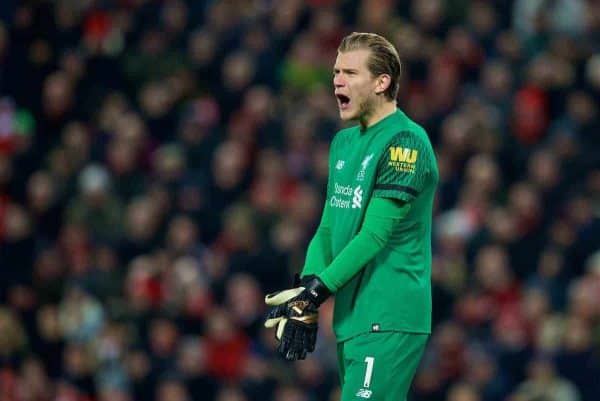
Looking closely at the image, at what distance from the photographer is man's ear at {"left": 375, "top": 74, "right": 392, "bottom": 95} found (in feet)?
20.0

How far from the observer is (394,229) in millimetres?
6117

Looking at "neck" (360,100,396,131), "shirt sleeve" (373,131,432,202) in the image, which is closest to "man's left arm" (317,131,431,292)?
"shirt sleeve" (373,131,432,202)

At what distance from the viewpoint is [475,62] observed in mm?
14414

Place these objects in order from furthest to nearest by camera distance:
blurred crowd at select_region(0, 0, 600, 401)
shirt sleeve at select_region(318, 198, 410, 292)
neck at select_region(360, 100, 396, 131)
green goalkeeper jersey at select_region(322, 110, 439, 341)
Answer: blurred crowd at select_region(0, 0, 600, 401), neck at select_region(360, 100, 396, 131), green goalkeeper jersey at select_region(322, 110, 439, 341), shirt sleeve at select_region(318, 198, 410, 292)

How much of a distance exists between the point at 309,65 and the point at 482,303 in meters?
4.02

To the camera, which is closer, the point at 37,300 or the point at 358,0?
the point at 37,300

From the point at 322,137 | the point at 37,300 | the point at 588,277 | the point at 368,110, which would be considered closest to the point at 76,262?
the point at 37,300

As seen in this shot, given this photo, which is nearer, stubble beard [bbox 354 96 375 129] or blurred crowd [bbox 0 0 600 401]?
stubble beard [bbox 354 96 375 129]

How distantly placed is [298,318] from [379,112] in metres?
0.98

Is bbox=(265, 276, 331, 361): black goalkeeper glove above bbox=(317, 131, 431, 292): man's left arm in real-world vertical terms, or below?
below

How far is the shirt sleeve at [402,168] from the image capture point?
5.99 m

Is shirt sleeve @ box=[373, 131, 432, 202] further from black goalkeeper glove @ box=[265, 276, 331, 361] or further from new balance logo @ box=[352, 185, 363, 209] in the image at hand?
black goalkeeper glove @ box=[265, 276, 331, 361]

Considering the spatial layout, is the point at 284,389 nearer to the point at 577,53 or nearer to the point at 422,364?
the point at 422,364

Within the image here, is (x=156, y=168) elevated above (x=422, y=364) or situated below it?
above
